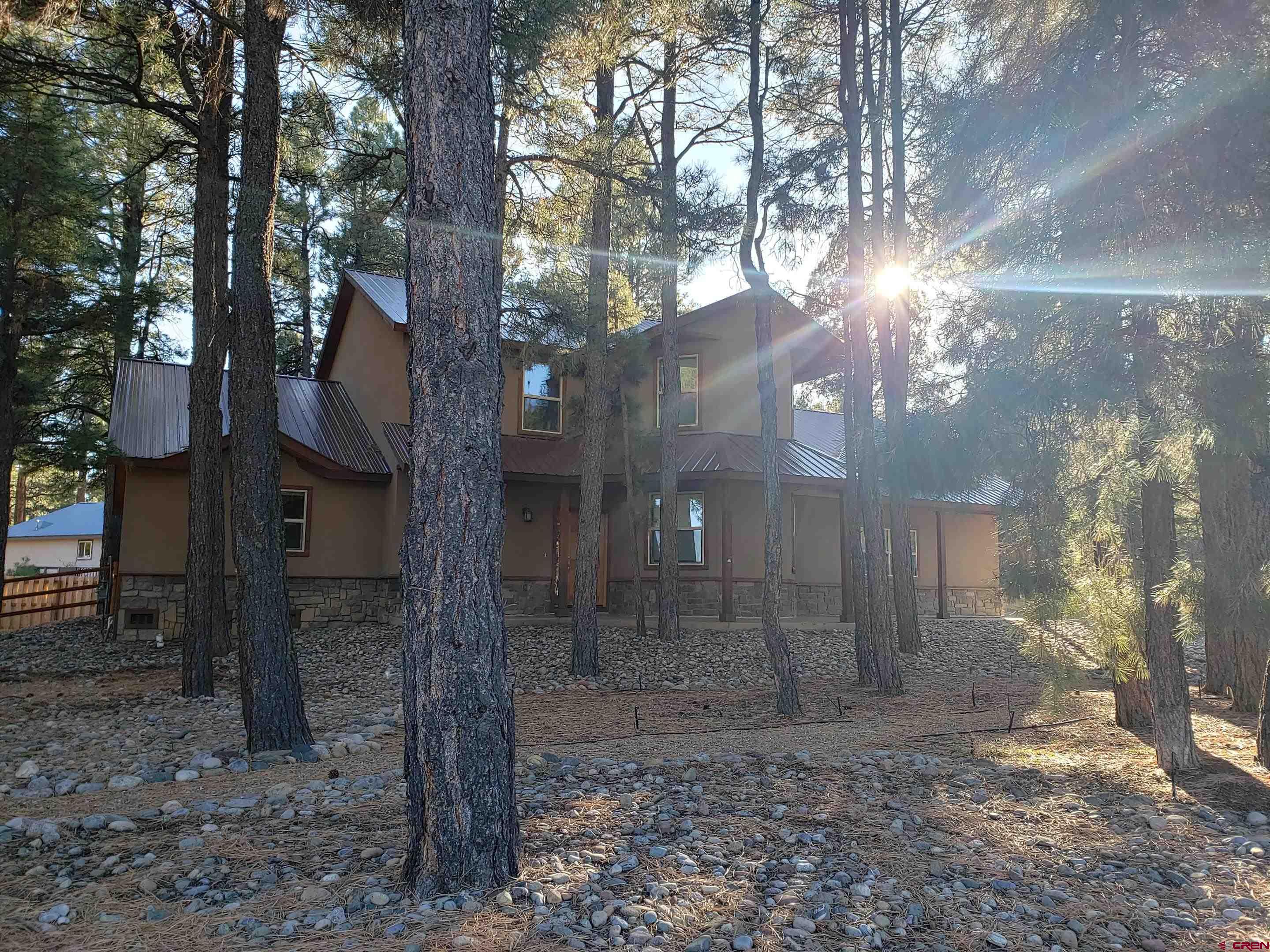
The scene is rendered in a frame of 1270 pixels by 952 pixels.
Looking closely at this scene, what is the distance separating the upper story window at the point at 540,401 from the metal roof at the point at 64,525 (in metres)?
20.0

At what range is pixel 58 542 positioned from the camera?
28.4 metres

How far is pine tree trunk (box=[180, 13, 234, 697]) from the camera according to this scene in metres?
8.49

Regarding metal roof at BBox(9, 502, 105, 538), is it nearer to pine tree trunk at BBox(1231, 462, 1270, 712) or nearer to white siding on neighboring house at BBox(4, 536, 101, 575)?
white siding on neighboring house at BBox(4, 536, 101, 575)

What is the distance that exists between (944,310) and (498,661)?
16.1ft

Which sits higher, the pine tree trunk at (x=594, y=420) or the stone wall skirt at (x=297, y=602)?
the pine tree trunk at (x=594, y=420)

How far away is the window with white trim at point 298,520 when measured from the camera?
13.8 metres

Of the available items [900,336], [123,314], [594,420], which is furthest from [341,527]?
[900,336]

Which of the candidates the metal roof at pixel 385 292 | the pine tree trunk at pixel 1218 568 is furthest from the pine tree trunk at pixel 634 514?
the pine tree trunk at pixel 1218 568

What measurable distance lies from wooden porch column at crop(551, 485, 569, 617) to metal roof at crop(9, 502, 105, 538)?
66.6 feet

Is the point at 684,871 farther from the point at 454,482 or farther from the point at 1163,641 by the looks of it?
the point at 1163,641

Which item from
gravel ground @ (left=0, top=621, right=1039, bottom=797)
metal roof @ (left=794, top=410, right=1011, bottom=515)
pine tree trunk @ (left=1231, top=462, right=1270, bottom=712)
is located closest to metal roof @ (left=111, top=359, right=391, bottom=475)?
gravel ground @ (left=0, top=621, right=1039, bottom=797)

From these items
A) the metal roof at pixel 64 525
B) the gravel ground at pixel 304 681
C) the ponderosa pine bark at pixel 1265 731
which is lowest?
the gravel ground at pixel 304 681

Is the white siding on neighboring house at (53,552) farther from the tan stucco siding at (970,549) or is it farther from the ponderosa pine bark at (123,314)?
the tan stucco siding at (970,549)

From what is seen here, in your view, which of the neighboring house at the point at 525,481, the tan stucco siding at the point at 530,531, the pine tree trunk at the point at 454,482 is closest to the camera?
the pine tree trunk at the point at 454,482
